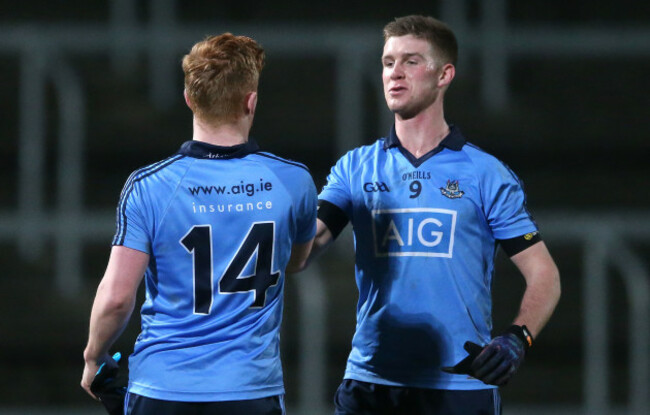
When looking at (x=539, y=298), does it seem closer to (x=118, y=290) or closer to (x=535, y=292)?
(x=535, y=292)

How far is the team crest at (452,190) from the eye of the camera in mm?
3244

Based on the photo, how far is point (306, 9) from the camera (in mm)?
8797

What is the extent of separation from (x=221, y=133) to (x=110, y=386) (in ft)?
2.18

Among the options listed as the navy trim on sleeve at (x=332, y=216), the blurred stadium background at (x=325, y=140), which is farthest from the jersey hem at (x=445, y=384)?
the blurred stadium background at (x=325, y=140)

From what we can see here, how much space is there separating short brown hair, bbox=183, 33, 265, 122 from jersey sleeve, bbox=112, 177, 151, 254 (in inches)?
9.4

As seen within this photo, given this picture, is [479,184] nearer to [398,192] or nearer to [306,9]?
[398,192]

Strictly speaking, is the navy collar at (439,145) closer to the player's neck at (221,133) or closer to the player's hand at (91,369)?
the player's neck at (221,133)

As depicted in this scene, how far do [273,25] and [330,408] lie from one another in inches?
142

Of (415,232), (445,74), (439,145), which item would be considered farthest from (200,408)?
(445,74)

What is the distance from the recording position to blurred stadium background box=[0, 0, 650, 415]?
5840 mm

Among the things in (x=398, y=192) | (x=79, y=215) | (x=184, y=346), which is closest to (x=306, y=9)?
(x=79, y=215)

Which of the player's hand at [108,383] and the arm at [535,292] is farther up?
the arm at [535,292]

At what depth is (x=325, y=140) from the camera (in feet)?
24.4

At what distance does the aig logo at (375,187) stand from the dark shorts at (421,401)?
1.74 ft
